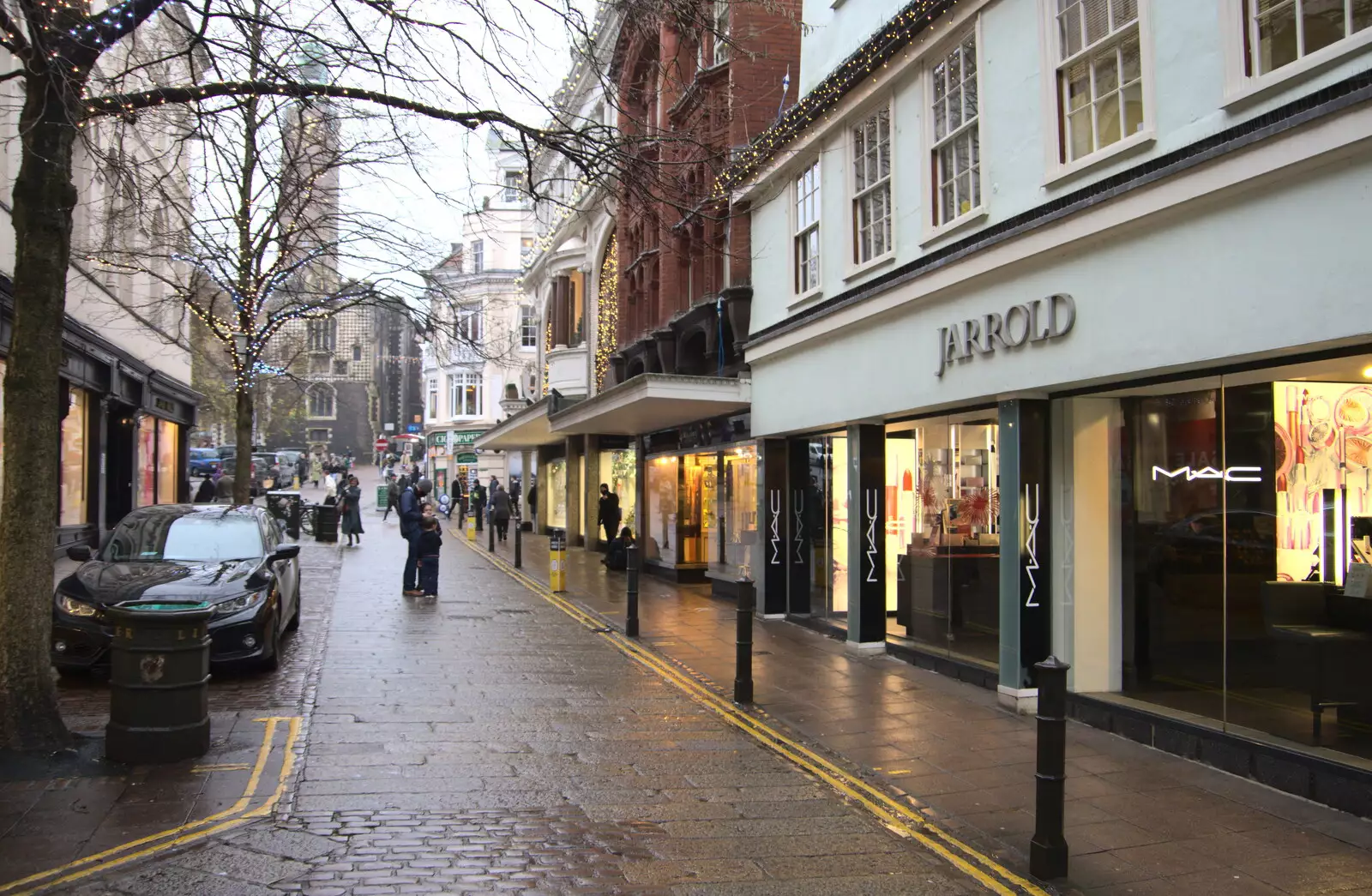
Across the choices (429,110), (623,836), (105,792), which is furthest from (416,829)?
(429,110)

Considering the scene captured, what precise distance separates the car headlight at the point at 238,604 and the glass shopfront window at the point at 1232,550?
7.33 metres

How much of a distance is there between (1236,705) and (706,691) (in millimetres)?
4412

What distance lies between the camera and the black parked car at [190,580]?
28.6ft

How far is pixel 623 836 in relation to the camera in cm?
547

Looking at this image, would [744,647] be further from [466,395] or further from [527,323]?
[466,395]

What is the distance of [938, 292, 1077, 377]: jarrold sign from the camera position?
792 centimetres

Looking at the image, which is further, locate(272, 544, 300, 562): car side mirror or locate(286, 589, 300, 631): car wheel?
locate(286, 589, 300, 631): car wheel

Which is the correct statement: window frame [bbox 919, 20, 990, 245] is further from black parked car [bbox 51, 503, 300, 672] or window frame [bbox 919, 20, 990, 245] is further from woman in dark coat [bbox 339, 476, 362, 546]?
woman in dark coat [bbox 339, 476, 362, 546]

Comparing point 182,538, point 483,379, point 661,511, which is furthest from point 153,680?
point 483,379

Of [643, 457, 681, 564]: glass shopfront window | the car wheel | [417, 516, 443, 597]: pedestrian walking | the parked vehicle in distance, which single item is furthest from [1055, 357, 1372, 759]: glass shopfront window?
the parked vehicle in distance

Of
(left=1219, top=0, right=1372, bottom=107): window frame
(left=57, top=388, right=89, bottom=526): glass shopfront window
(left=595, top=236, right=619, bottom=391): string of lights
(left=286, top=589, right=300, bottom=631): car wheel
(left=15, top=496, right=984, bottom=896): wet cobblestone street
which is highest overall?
(left=595, top=236, right=619, bottom=391): string of lights

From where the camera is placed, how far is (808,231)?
13.2m

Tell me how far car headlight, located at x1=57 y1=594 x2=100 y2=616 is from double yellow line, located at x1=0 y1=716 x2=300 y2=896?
2946 millimetres

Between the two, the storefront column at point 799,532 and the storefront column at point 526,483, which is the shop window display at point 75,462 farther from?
the storefront column at point 526,483
